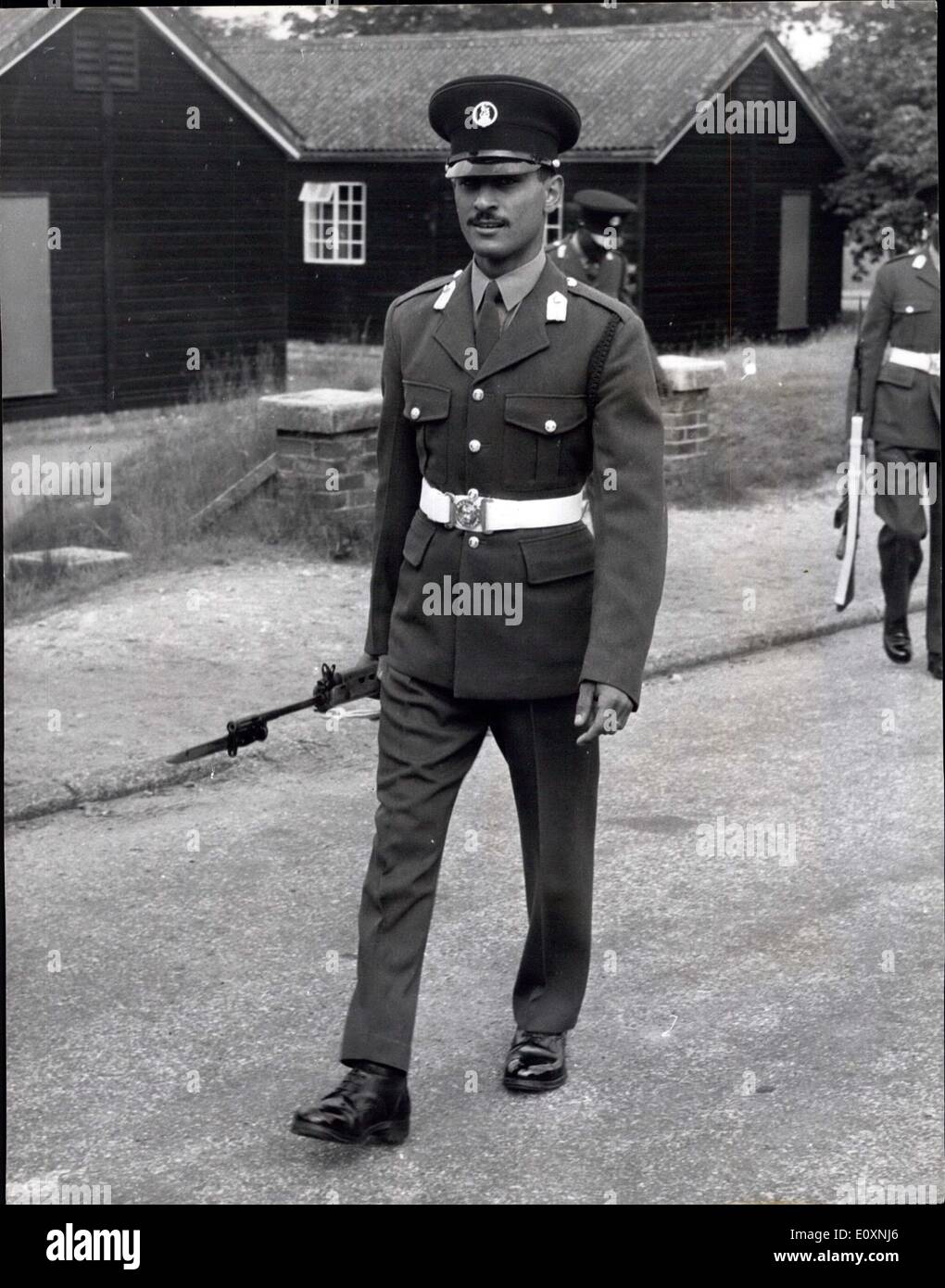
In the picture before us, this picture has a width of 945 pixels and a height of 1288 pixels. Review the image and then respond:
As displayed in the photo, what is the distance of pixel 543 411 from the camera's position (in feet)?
12.7

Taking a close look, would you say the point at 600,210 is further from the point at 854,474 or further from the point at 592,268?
the point at 854,474

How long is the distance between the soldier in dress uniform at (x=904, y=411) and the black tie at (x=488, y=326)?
4666 mm

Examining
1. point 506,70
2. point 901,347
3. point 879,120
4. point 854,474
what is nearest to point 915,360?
point 901,347

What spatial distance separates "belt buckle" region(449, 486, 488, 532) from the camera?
12.9ft

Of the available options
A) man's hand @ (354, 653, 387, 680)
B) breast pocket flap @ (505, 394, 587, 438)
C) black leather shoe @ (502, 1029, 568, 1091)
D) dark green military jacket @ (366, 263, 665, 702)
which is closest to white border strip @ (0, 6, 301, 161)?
dark green military jacket @ (366, 263, 665, 702)

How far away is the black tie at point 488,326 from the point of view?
3.91 metres

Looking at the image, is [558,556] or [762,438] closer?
[558,556]

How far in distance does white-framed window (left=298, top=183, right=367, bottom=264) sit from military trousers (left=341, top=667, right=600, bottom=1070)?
983 cm

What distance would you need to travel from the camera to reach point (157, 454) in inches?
436

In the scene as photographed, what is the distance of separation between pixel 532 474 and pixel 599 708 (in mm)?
471
